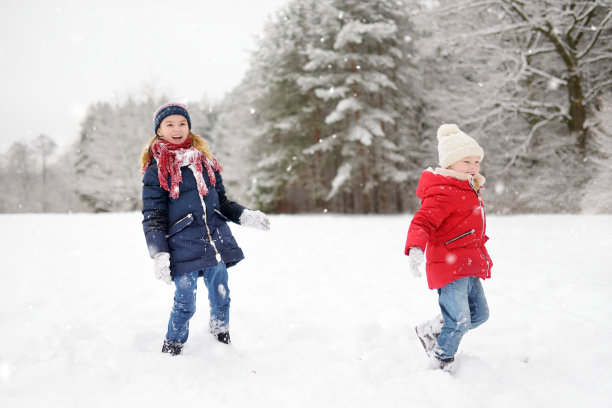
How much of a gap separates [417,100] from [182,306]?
61.8 feet

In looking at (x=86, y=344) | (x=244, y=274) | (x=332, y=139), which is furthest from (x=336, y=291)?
(x=332, y=139)

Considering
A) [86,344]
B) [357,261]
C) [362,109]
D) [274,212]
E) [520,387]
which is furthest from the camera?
[274,212]

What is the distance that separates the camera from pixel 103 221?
1275 centimetres

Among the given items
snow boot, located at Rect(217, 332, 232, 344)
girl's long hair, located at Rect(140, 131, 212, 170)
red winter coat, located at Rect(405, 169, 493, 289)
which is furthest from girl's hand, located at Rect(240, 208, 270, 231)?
red winter coat, located at Rect(405, 169, 493, 289)

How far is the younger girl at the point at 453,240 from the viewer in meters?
2.64

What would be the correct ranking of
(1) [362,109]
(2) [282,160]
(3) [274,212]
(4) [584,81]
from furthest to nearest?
(3) [274,212] → (2) [282,160] → (1) [362,109] → (4) [584,81]

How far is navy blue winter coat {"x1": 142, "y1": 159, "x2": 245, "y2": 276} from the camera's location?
9.27ft

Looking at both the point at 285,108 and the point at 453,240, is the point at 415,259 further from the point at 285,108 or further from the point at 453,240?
the point at 285,108

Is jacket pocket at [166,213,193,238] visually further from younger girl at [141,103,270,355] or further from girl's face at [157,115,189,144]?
girl's face at [157,115,189,144]

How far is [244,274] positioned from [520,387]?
412cm

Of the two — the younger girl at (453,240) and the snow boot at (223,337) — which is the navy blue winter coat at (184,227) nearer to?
the snow boot at (223,337)

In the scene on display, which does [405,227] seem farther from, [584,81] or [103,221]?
[103,221]

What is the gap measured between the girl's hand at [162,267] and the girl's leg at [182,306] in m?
0.20

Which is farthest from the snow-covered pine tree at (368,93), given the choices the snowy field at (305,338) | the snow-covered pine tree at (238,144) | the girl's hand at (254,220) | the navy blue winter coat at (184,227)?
the navy blue winter coat at (184,227)
